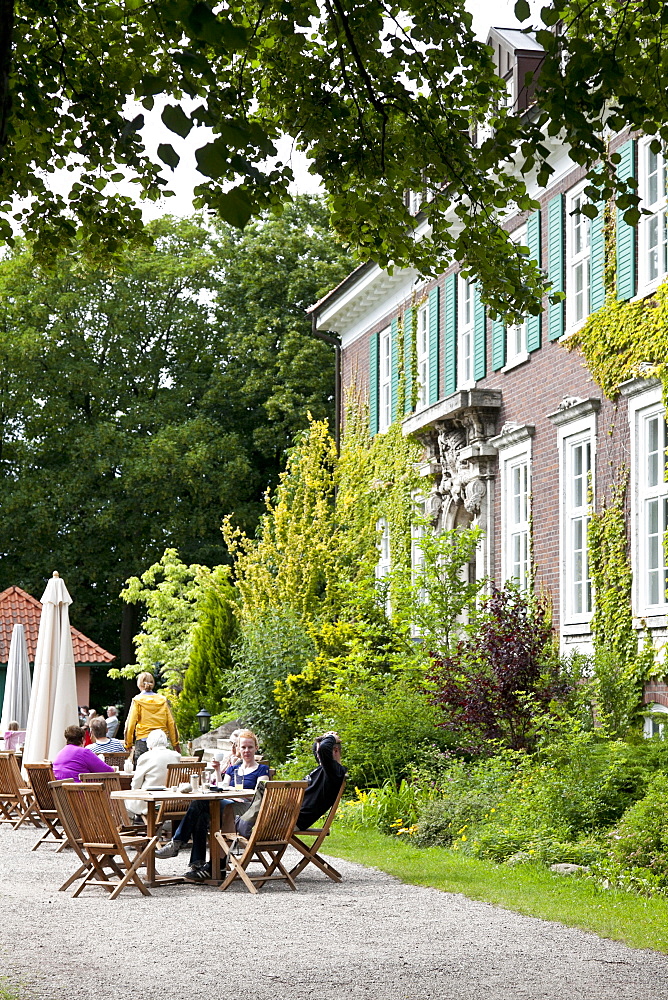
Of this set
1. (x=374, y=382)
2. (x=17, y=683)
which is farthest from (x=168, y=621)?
(x=17, y=683)

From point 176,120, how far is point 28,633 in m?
31.2

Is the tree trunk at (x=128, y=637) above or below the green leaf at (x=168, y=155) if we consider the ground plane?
below

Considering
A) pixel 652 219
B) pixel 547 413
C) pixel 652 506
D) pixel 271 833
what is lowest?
pixel 271 833

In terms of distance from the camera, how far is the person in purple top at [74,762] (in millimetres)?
13531

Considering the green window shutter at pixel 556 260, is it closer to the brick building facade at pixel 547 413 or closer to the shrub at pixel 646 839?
the brick building facade at pixel 547 413

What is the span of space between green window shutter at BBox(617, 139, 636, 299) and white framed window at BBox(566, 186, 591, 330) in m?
1.11

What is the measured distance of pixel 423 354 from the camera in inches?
985

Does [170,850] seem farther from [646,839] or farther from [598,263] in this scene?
[598,263]

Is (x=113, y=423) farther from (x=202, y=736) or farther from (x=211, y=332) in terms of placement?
(x=202, y=736)

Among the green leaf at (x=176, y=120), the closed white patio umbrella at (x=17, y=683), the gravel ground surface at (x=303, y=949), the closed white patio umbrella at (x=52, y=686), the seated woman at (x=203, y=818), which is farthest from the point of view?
the closed white patio umbrella at (x=17, y=683)

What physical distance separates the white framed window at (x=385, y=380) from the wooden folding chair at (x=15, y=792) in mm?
11531

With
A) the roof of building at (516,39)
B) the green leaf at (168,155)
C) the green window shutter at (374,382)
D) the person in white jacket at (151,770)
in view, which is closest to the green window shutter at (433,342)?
the green window shutter at (374,382)

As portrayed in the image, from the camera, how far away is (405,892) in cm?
1144

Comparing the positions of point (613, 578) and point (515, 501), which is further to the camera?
point (515, 501)
